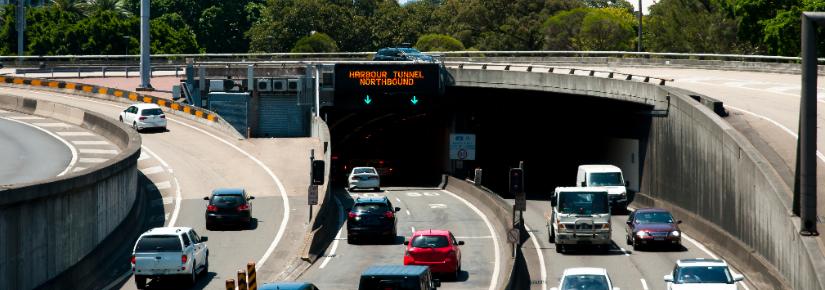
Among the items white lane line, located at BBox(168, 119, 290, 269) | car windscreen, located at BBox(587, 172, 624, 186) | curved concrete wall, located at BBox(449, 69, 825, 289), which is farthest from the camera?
car windscreen, located at BBox(587, 172, 624, 186)

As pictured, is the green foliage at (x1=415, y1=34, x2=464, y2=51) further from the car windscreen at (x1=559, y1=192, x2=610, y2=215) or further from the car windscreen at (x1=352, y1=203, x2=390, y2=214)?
the car windscreen at (x1=559, y1=192, x2=610, y2=215)

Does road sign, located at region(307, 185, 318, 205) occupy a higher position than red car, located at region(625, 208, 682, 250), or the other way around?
road sign, located at region(307, 185, 318, 205)

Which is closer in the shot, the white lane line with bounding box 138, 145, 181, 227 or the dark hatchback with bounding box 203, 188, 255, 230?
the dark hatchback with bounding box 203, 188, 255, 230

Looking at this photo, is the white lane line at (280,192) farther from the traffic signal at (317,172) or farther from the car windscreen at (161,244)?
the car windscreen at (161,244)

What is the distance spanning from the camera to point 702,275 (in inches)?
1416

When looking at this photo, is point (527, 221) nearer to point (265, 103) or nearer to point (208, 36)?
point (265, 103)

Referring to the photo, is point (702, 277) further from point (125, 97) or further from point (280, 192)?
point (125, 97)

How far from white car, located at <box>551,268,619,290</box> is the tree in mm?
106360

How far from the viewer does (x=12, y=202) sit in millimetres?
31391

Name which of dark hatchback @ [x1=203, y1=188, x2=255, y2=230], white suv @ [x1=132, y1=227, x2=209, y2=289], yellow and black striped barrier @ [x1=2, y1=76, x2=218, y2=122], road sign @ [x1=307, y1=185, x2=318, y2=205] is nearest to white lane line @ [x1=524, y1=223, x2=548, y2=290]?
road sign @ [x1=307, y1=185, x2=318, y2=205]

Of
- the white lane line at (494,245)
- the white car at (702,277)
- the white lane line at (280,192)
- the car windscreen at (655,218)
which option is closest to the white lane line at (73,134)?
the white lane line at (280,192)

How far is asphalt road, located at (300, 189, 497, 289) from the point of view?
133 ft

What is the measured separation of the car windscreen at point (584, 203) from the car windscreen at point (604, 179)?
11.0 metres

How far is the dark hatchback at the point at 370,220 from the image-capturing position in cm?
4812
